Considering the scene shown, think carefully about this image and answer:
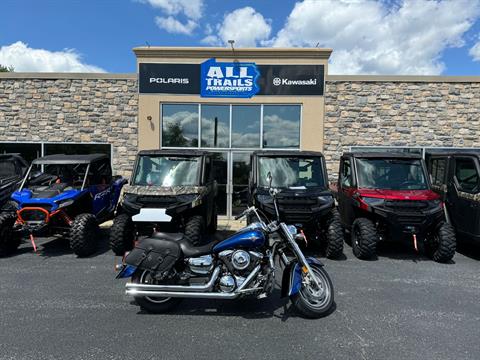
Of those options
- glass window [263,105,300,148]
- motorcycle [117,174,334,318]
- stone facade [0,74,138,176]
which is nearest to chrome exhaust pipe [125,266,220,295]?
motorcycle [117,174,334,318]

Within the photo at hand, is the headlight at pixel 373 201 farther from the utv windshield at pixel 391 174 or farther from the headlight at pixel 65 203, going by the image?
the headlight at pixel 65 203

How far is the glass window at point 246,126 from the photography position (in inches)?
448

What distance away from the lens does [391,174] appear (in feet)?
25.0

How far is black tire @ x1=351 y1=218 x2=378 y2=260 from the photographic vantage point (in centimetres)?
662

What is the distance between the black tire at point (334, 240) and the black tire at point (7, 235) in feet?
19.8

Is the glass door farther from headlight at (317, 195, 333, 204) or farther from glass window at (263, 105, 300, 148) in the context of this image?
headlight at (317, 195, 333, 204)

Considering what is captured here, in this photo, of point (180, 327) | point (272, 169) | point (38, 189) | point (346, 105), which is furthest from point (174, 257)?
point (346, 105)

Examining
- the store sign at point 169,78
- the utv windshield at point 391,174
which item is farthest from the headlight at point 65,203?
the utv windshield at point 391,174

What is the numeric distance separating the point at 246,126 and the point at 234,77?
5.19 feet

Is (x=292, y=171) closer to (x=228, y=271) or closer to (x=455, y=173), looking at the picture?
(x=455, y=173)

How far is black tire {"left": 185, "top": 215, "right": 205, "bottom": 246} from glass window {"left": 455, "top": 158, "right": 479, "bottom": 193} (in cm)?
530

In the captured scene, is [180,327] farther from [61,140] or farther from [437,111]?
[437,111]

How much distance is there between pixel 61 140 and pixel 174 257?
9.24 metres

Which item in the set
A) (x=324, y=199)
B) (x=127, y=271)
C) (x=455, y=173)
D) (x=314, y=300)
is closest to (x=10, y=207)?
(x=127, y=271)
